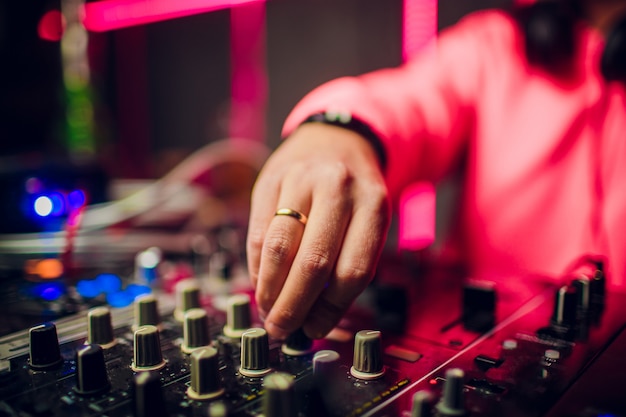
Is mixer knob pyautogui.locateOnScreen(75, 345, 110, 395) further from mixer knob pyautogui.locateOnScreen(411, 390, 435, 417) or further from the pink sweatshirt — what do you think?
the pink sweatshirt

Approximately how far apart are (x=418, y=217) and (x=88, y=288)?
1.38 meters

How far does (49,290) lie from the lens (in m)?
0.71

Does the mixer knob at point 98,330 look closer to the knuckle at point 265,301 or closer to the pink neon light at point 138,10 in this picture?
→ the knuckle at point 265,301

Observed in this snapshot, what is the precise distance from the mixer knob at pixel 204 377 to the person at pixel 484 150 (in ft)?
0.34

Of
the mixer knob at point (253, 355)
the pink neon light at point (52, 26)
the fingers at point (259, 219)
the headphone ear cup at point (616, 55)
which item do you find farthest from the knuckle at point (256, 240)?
the pink neon light at point (52, 26)

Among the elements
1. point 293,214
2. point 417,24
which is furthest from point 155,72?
point 293,214

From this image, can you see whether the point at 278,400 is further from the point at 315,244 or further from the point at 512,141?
the point at 512,141

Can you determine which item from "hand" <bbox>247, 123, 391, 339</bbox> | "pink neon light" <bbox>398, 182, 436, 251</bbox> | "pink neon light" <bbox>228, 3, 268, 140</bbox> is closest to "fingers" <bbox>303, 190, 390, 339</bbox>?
"hand" <bbox>247, 123, 391, 339</bbox>

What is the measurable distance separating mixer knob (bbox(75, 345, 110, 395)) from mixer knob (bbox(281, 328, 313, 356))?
6.6 inches

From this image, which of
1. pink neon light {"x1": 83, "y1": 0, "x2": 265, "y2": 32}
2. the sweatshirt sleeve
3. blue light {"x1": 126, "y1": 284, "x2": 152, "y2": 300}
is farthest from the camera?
pink neon light {"x1": 83, "y1": 0, "x2": 265, "y2": 32}

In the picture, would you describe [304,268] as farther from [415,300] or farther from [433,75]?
[433,75]

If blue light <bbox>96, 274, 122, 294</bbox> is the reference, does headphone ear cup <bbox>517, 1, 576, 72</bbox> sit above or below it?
above

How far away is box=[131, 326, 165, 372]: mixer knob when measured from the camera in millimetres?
439

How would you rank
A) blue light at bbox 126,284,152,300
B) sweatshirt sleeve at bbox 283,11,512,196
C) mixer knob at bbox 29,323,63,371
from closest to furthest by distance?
mixer knob at bbox 29,323,63,371 < blue light at bbox 126,284,152,300 < sweatshirt sleeve at bbox 283,11,512,196
